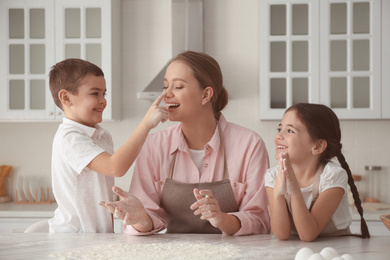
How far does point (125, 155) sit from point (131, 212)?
0.22 meters

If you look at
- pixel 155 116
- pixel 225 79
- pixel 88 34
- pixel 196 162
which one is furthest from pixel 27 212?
pixel 155 116

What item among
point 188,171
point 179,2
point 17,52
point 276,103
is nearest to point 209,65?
point 188,171

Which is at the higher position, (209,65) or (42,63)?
(42,63)

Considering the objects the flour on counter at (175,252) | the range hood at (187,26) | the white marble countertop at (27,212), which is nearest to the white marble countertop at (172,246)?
the flour on counter at (175,252)

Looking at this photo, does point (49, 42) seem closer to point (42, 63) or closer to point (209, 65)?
point (42, 63)

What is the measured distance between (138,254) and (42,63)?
Answer: 2.86 m

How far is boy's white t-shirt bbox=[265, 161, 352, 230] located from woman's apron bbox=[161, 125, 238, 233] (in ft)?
0.62

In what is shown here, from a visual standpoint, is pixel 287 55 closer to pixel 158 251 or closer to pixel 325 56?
pixel 325 56

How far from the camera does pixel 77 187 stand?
74.8 inches

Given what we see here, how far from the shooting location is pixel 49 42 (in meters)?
3.90

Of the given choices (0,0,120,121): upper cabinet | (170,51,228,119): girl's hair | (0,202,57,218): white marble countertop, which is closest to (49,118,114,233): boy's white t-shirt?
(170,51,228,119): girl's hair

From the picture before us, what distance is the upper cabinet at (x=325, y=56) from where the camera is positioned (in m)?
3.78

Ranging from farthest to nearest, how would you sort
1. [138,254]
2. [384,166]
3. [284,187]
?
[384,166], [284,187], [138,254]

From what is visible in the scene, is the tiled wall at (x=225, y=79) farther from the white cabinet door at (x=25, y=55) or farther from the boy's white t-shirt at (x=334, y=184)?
the boy's white t-shirt at (x=334, y=184)
